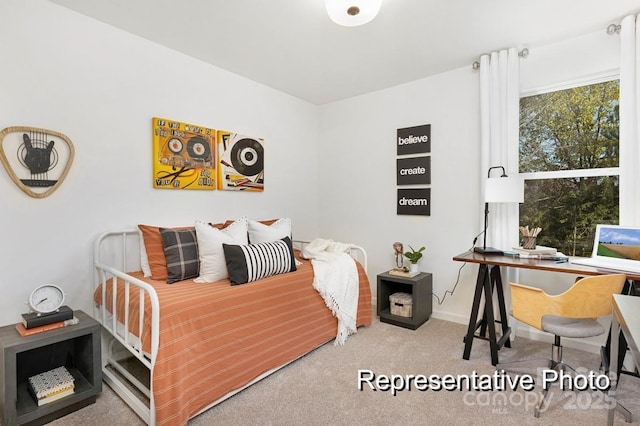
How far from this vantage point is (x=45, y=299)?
6.09 feet

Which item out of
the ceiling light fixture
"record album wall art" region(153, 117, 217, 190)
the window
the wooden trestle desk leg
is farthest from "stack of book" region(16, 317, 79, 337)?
the window

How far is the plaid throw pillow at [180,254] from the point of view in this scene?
2273 mm

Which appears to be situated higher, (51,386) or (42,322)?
(42,322)

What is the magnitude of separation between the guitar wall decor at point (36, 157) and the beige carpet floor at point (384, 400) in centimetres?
132

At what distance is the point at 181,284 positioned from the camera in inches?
85.9

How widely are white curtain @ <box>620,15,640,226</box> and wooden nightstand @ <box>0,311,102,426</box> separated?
11.4 ft

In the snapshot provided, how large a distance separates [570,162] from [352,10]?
6.97ft

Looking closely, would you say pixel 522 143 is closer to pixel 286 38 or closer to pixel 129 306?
pixel 286 38

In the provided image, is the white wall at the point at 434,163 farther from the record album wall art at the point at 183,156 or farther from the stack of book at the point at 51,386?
the stack of book at the point at 51,386

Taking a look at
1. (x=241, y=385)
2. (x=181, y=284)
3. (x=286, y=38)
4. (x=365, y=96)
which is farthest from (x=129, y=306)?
(x=365, y=96)

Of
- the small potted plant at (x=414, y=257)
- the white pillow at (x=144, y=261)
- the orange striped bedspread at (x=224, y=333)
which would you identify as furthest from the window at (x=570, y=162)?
the white pillow at (x=144, y=261)

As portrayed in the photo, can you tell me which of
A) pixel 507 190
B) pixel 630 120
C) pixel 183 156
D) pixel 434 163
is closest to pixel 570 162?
pixel 630 120

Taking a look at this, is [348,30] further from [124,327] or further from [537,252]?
[124,327]

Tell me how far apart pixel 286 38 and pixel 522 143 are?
2.15 m
